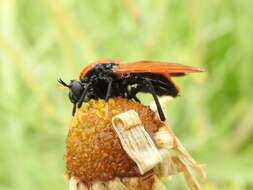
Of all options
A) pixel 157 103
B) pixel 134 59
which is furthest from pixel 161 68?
pixel 134 59

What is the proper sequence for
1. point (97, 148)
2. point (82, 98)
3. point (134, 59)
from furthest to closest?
point (134, 59)
point (82, 98)
point (97, 148)

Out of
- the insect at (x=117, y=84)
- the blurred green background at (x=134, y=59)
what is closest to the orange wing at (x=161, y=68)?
the insect at (x=117, y=84)

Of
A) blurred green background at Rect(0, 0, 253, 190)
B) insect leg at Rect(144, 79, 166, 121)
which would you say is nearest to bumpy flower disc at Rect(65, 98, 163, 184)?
insect leg at Rect(144, 79, 166, 121)

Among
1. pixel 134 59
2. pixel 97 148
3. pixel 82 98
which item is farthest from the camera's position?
pixel 134 59

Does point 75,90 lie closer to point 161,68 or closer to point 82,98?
point 82,98

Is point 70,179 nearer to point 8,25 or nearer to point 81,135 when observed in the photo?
point 81,135

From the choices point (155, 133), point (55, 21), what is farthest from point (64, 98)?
point (155, 133)

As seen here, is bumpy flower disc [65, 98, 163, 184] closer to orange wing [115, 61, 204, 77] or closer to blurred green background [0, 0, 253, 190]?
orange wing [115, 61, 204, 77]

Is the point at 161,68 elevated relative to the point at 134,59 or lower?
lower
